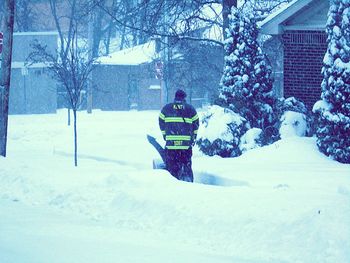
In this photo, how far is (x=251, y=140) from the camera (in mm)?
17469

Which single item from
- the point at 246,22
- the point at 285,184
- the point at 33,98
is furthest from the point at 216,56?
the point at 285,184

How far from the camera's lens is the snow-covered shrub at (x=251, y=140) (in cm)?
1748

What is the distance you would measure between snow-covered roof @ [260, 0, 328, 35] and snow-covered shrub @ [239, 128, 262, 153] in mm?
2969

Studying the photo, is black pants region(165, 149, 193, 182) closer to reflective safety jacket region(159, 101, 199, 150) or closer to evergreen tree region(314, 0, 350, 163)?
reflective safety jacket region(159, 101, 199, 150)

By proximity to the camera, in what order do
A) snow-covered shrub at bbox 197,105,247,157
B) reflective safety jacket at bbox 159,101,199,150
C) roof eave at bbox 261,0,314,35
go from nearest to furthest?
reflective safety jacket at bbox 159,101,199,150, snow-covered shrub at bbox 197,105,247,157, roof eave at bbox 261,0,314,35

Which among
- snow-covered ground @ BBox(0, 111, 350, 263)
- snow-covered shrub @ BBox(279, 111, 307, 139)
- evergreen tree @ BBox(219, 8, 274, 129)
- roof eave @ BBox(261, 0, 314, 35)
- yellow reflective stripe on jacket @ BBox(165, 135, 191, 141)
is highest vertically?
roof eave @ BBox(261, 0, 314, 35)

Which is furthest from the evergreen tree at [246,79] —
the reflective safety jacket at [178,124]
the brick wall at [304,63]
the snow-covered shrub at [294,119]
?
the reflective safety jacket at [178,124]

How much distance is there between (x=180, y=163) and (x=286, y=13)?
740 centimetres

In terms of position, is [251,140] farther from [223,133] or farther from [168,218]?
[168,218]

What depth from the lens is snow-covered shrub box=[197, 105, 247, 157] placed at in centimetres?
1748

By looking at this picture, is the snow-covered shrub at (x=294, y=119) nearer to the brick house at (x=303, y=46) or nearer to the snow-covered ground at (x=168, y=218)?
the brick house at (x=303, y=46)

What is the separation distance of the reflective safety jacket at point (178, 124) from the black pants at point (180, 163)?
0.15 m

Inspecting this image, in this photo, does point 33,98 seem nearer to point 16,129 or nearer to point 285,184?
point 16,129

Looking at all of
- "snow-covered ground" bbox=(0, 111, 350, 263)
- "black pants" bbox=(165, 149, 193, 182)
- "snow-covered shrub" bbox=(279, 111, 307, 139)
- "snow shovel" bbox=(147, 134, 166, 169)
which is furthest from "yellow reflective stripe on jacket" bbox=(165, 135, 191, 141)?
"snow-covered shrub" bbox=(279, 111, 307, 139)
